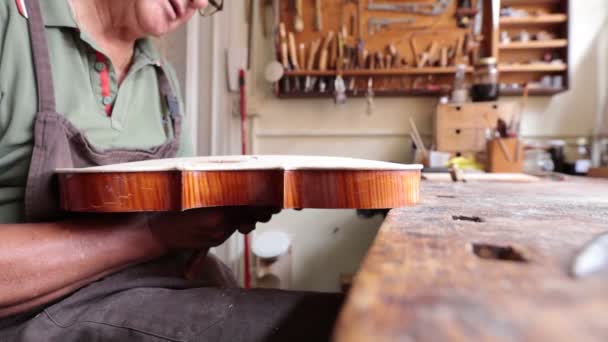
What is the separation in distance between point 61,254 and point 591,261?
2.22ft

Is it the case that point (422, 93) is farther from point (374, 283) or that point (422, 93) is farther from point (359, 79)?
point (374, 283)

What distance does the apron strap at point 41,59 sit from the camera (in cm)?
72

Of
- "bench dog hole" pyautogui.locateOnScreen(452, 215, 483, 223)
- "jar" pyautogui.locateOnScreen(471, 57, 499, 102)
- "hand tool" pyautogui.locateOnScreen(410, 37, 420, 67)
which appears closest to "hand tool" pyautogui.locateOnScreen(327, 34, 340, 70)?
"hand tool" pyautogui.locateOnScreen(410, 37, 420, 67)

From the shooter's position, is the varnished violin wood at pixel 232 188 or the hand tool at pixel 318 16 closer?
the varnished violin wood at pixel 232 188

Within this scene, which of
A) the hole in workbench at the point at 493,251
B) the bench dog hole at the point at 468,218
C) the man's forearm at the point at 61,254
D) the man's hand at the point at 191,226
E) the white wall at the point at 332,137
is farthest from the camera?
the white wall at the point at 332,137

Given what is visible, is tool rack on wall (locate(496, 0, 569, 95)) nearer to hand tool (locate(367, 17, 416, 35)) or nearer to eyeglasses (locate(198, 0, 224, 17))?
hand tool (locate(367, 17, 416, 35))

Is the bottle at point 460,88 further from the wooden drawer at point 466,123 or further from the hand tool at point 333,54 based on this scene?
the hand tool at point 333,54

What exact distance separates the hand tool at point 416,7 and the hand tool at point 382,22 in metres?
0.06

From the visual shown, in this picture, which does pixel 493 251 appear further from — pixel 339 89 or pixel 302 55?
pixel 302 55

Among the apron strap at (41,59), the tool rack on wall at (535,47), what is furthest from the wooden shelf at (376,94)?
the apron strap at (41,59)

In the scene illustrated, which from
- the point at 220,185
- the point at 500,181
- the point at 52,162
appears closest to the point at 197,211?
the point at 220,185

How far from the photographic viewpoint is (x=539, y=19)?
7.03 feet

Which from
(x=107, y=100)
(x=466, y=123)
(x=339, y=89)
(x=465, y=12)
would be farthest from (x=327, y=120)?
(x=107, y=100)

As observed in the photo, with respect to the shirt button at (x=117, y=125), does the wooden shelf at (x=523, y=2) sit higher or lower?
higher
